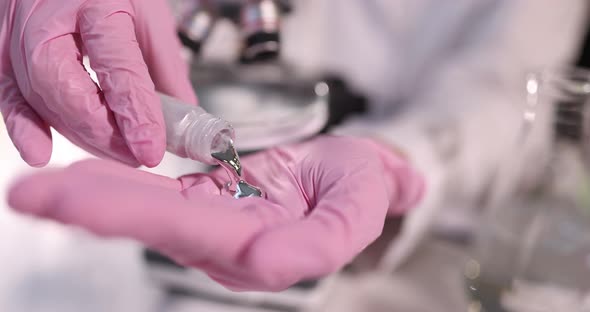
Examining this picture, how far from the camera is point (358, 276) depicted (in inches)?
15.8

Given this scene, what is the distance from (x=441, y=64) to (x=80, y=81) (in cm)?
46

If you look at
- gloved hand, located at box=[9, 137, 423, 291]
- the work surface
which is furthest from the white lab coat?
gloved hand, located at box=[9, 137, 423, 291]

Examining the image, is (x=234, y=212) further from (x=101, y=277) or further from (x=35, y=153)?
(x=101, y=277)

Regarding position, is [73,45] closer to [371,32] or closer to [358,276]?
→ [358,276]

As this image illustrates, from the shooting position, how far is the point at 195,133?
0.16 m

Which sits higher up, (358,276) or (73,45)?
(73,45)

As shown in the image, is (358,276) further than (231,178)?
Yes

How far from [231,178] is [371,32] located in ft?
1.56

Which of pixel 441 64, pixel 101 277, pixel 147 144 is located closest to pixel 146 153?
pixel 147 144

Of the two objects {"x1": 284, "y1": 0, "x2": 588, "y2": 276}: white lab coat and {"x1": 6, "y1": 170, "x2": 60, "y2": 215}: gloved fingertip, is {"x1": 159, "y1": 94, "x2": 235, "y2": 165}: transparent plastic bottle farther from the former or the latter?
{"x1": 284, "y1": 0, "x2": 588, "y2": 276}: white lab coat

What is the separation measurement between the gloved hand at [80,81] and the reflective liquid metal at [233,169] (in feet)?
0.06

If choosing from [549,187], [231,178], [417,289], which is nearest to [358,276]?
[417,289]

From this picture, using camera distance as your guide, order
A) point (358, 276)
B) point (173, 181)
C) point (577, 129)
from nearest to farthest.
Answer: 1. point (173, 181)
2. point (577, 129)
3. point (358, 276)

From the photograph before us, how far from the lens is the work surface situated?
6.9 inches
